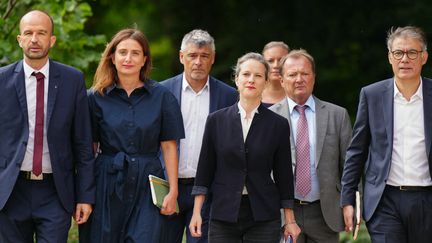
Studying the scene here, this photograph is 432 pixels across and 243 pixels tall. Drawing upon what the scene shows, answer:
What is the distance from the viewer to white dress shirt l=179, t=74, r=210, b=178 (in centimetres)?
753

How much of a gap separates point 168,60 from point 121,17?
136 centimetres

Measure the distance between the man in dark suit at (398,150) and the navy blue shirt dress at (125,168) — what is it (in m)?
1.39

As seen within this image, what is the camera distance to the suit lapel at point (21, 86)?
6.74 meters

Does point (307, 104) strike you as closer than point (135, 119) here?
No

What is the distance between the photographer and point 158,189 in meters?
7.01

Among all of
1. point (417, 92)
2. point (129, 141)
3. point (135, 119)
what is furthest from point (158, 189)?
point (417, 92)

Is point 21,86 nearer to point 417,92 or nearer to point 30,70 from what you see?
point 30,70

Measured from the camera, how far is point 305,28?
15.4 m

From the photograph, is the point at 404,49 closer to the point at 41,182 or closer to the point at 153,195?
the point at 153,195

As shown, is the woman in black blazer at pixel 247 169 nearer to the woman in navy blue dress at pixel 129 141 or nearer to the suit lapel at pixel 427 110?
the woman in navy blue dress at pixel 129 141

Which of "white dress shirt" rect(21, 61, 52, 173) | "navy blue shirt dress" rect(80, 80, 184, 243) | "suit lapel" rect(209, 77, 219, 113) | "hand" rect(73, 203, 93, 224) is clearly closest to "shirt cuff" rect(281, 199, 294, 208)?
"navy blue shirt dress" rect(80, 80, 184, 243)

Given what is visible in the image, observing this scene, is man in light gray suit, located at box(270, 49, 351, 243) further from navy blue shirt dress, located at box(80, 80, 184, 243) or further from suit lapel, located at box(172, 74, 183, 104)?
navy blue shirt dress, located at box(80, 80, 184, 243)

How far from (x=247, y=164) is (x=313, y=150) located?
0.82m

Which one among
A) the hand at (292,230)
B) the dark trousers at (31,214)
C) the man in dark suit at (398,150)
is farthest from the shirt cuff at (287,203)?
the dark trousers at (31,214)
